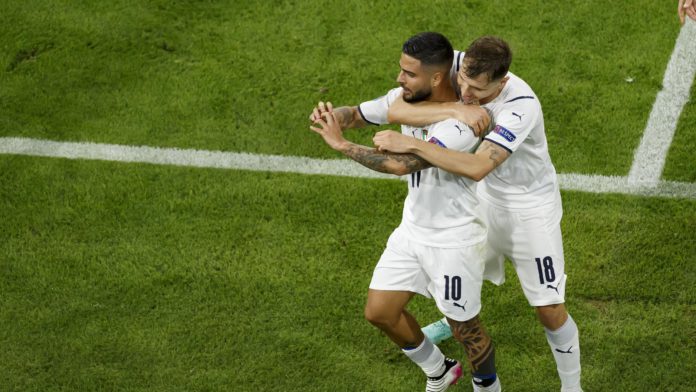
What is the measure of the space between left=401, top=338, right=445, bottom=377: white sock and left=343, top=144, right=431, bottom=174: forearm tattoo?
120 cm

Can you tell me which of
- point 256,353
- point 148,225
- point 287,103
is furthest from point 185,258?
point 287,103

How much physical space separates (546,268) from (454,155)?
0.92m

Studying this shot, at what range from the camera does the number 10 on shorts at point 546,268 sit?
578cm

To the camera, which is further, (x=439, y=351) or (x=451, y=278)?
(x=439, y=351)

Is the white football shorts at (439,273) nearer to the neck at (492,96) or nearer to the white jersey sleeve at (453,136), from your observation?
the white jersey sleeve at (453,136)

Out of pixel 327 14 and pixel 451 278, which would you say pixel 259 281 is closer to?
pixel 451 278

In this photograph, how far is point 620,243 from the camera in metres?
7.15

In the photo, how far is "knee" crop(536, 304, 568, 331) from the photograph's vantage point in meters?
5.84

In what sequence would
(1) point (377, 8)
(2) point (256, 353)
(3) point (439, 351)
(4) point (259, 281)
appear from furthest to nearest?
(1) point (377, 8)
(4) point (259, 281)
(2) point (256, 353)
(3) point (439, 351)

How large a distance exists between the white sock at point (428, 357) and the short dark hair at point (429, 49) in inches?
62.8

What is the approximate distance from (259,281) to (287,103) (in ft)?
5.94

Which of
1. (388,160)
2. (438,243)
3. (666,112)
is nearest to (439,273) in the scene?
(438,243)


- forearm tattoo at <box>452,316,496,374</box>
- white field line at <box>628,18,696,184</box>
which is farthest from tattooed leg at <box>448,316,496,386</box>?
white field line at <box>628,18,696,184</box>

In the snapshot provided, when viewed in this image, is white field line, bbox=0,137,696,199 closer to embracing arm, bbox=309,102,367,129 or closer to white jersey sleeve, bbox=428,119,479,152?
embracing arm, bbox=309,102,367,129
